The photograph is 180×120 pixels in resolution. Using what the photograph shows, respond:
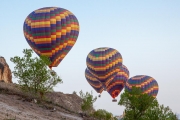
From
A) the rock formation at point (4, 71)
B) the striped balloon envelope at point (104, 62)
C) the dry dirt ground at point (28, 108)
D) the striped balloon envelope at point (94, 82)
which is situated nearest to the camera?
the dry dirt ground at point (28, 108)

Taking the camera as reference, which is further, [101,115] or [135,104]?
[101,115]

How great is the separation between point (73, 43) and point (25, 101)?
27.3 meters

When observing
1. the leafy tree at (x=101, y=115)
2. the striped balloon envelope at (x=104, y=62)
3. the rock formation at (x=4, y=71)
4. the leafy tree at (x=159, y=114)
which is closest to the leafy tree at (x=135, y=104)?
the leafy tree at (x=159, y=114)

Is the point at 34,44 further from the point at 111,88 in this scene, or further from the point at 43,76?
the point at 111,88

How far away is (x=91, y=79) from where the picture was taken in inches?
4434

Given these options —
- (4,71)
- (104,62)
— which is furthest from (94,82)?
(4,71)

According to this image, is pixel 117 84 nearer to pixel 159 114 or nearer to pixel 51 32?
pixel 51 32

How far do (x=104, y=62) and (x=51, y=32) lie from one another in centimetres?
2779

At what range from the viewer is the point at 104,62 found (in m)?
95.0

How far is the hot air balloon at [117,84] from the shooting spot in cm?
10700

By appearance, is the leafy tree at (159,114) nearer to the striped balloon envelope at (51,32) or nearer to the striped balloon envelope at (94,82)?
the striped balloon envelope at (51,32)

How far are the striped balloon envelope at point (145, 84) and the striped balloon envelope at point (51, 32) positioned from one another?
34.4 metres

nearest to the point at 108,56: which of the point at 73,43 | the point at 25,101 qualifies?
the point at 73,43

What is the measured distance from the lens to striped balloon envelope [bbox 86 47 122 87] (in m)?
95.6
